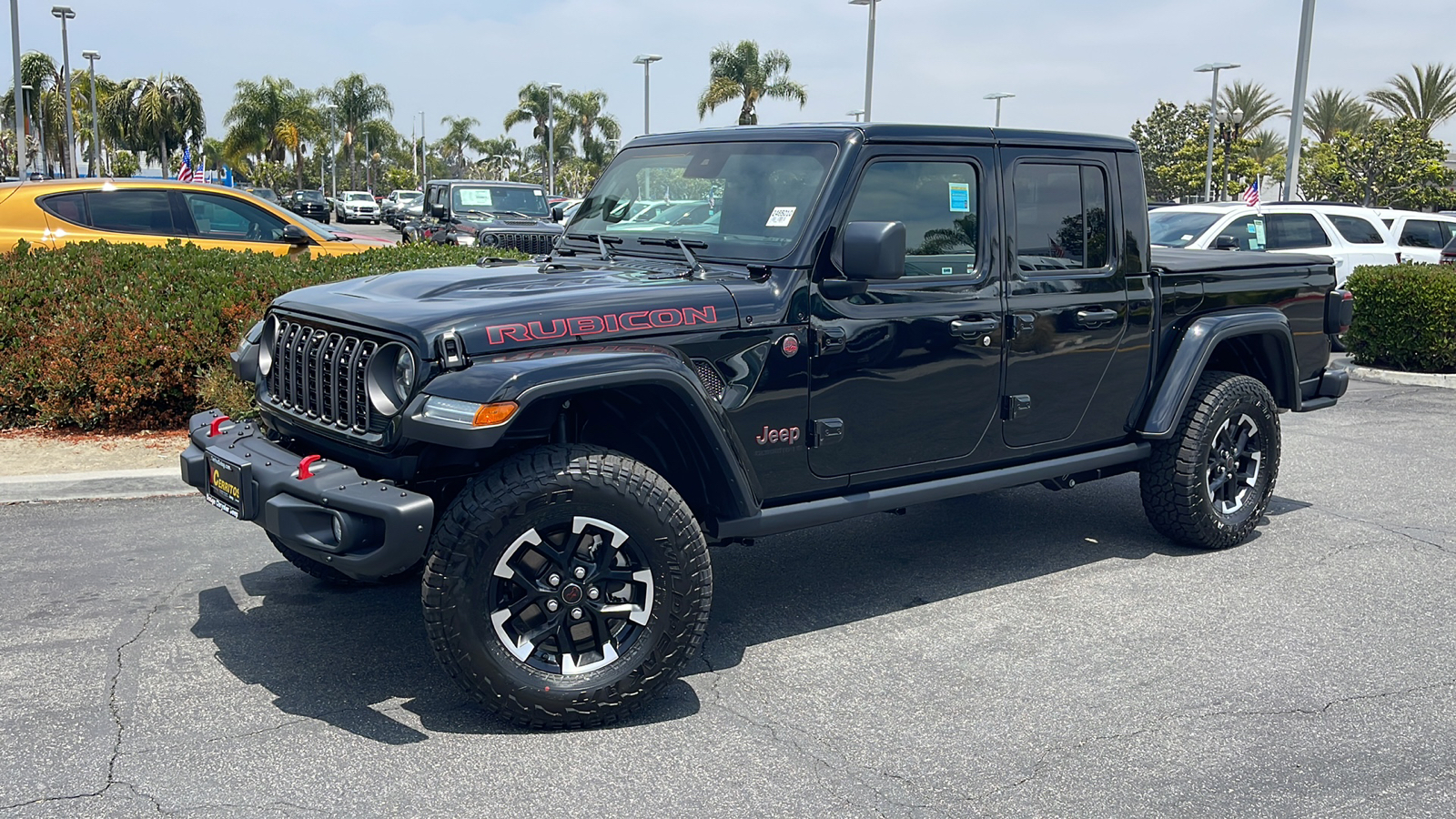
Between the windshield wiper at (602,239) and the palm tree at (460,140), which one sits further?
the palm tree at (460,140)

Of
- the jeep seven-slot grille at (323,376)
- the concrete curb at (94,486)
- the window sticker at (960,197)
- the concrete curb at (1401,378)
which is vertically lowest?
the concrete curb at (94,486)

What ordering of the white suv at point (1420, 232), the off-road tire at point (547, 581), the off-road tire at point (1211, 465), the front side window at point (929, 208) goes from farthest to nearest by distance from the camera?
the white suv at point (1420, 232), the off-road tire at point (1211, 465), the front side window at point (929, 208), the off-road tire at point (547, 581)

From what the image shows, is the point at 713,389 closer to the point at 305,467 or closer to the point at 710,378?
the point at 710,378

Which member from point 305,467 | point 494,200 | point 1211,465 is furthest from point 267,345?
point 494,200

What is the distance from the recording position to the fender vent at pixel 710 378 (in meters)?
4.09

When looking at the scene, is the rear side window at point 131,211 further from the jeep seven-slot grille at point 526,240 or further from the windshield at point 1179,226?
the windshield at point 1179,226

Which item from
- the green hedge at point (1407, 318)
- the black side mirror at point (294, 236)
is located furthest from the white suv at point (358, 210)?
the green hedge at point (1407, 318)

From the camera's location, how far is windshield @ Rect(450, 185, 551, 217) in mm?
19781

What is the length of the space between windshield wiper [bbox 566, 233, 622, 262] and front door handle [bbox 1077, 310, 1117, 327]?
6.65 ft

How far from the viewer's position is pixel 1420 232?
16297 mm

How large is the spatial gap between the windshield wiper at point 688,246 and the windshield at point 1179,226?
1035 cm

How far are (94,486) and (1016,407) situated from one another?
4.88 meters

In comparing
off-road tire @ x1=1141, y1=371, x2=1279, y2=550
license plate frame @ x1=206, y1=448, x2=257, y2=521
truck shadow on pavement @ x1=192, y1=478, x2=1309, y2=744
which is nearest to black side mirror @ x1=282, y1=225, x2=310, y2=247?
truck shadow on pavement @ x1=192, y1=478, x2=1309, y2=744

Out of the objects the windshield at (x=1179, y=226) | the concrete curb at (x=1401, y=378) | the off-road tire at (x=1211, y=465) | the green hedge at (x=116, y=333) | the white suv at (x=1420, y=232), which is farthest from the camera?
the white suv at (x=1420, y=232)
